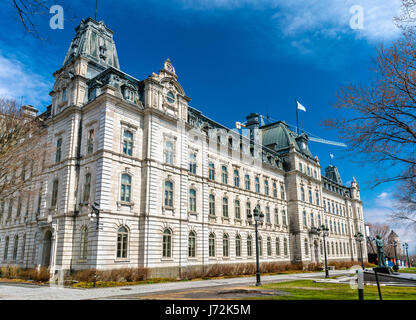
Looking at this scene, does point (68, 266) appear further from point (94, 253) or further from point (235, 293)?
point (235, 293)

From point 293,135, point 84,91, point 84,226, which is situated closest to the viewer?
point 84,226

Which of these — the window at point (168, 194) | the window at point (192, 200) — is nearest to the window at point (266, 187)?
the window at point (192, 200)

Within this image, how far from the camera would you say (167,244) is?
1185 inches

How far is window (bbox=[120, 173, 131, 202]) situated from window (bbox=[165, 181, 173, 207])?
3892mm

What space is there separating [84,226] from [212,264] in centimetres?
1505

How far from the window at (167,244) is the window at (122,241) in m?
3.81

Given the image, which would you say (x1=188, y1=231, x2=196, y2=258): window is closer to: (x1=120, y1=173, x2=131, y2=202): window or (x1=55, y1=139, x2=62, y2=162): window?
(x1=120, y1=173, x2=131, y2=202): window

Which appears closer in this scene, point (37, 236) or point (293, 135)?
point (37, 236)

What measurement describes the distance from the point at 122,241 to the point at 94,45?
73.3ft

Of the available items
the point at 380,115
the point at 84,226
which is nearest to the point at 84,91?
the point at 84,226

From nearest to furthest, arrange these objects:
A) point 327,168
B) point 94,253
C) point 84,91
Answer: point 94,253 < point 84,91 < point 327,168

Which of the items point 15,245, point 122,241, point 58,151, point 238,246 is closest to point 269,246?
point 238,246

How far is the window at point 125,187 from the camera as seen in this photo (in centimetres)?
2823
